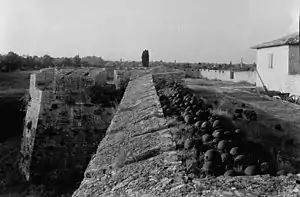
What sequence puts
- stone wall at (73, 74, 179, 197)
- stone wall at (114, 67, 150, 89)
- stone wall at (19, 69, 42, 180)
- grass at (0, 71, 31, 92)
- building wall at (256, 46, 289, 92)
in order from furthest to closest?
grass at (0, 71, 31, 92) < building wall at (256, 46, 289, 92) < stone wall at (114, 67, 150, 89) < stone wall at (19, 69, 42, 180) < stone wall at (73, 74, 179, 197)

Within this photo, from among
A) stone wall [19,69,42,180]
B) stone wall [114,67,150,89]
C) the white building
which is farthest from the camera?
stone wall [114,67,150,89]

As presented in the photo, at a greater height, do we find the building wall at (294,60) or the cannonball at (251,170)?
the building wall at (294,60)

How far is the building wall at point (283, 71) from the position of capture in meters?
15.4

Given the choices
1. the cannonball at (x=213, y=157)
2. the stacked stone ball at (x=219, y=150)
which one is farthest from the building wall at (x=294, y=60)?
the cannonball at (x=213, y=157)

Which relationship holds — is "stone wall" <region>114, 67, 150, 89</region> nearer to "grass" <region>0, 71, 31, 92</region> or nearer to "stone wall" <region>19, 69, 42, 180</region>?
"stone wall" <region>19, 69, 42, 180</region>

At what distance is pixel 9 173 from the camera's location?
13.1 metres

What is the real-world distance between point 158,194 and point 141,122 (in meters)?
2.78

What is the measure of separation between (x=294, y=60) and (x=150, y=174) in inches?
579

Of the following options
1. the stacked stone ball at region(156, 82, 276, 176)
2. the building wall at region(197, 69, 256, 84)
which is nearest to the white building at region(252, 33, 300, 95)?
the building wall at region(197, 69, 256, 84)

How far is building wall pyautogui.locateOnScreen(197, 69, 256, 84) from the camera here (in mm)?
22344

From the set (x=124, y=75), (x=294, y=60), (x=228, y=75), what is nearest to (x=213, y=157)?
(x=124, y=75)

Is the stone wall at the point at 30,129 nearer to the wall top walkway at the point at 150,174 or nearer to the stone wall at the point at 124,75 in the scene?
the stone wall at the point at 124,75

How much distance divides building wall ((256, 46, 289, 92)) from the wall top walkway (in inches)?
509

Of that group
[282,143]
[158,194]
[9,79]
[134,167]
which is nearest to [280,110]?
[282,143]
